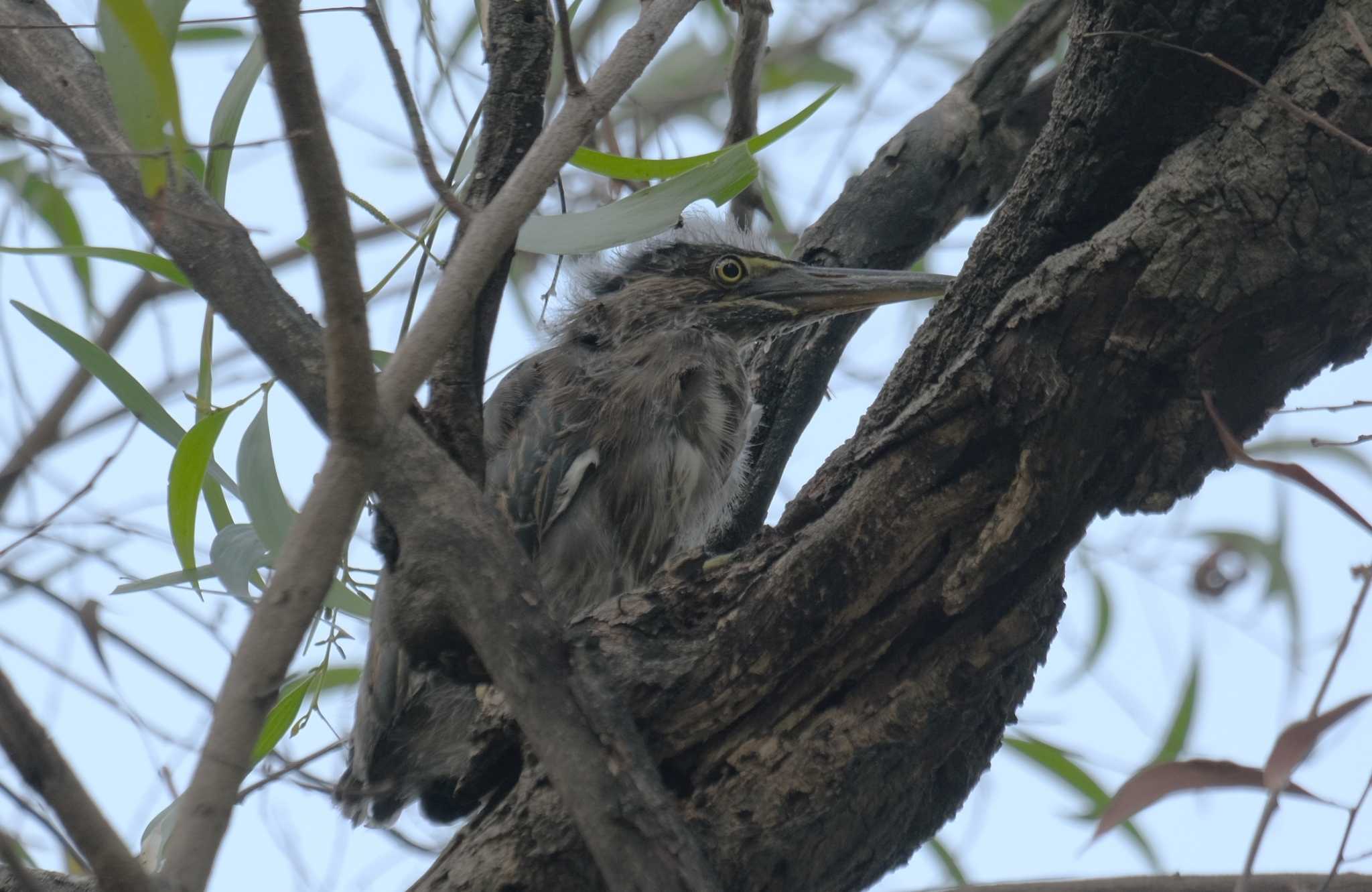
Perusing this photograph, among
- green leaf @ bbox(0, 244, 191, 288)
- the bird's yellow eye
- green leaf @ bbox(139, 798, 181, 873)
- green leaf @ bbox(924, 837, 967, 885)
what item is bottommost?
green leaf @ bbox(924, 837, 967, 885)

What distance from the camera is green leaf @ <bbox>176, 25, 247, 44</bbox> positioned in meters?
2.65

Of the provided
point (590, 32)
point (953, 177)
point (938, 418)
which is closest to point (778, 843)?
point (938, 418)

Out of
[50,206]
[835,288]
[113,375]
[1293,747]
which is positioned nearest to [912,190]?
[835,288]

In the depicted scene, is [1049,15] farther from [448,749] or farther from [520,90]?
[448,749]

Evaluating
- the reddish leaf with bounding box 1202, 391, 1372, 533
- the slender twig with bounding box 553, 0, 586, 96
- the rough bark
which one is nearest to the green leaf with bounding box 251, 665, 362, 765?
the rough bark

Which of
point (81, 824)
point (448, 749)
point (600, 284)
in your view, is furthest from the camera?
point (600, 284)

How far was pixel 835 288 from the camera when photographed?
233 cm

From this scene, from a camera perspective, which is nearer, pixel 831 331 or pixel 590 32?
pixel 831 331

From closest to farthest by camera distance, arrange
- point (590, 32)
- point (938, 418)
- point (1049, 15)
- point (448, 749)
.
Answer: point (938, 418)
point (448, 749)
point (1049, 15)
point (590, 32)

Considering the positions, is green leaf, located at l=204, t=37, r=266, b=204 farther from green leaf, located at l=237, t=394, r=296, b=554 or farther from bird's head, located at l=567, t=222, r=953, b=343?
bird's head, located at l=567, t=222, r=953, b=343

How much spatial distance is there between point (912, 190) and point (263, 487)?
4.07 feet

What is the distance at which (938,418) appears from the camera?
58.0 inches

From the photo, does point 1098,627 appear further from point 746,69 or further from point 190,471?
point 190,471

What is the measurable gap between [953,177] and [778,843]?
51.7 inches
